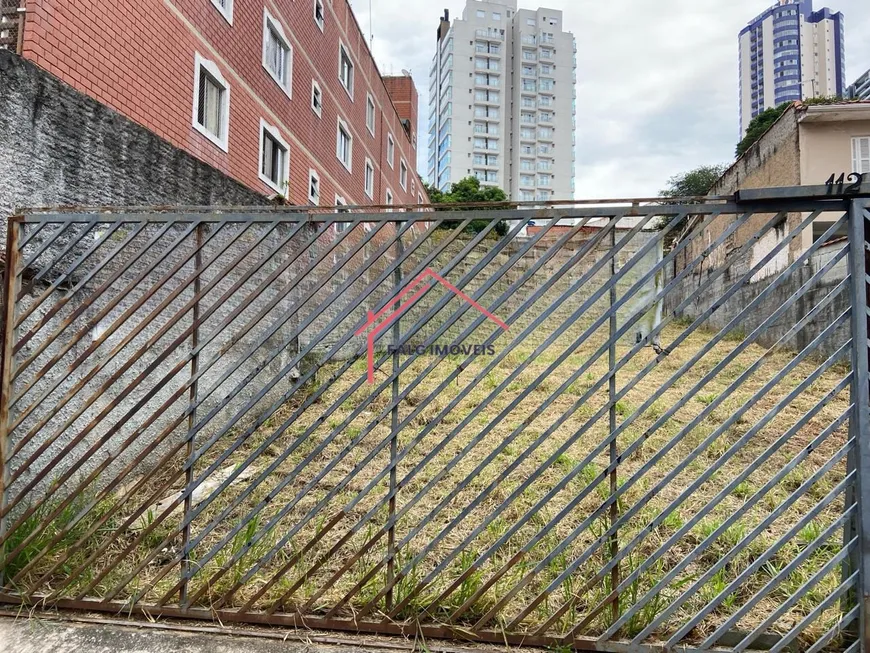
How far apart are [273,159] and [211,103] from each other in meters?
2.30

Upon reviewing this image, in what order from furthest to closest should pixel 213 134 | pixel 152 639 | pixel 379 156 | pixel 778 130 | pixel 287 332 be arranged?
pixel 379 156, pixel 778 130, pixel 213 134, pixel 287 332, pixel 152 639

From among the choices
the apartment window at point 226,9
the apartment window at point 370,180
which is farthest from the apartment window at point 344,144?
the apartment window at point 226,9

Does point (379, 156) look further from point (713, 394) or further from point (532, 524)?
point (532, 524)

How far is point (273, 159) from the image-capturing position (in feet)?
34.2

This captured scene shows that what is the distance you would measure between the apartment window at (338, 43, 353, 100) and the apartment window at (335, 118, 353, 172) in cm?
111

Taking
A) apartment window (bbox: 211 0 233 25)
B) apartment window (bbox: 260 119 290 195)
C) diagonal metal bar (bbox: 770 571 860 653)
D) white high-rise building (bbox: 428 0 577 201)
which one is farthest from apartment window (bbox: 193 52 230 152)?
white high-rise building (bbox: 428 0 577 201)

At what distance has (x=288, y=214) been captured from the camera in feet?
7.80

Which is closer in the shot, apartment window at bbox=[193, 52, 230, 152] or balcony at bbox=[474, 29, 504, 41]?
apartment window at bbox=[193, 52, 230, 152]

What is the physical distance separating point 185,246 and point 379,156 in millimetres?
15785

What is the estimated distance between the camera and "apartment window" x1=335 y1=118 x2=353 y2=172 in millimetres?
14219

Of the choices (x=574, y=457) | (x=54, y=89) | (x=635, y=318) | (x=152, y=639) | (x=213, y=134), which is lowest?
(x=152, y=639)

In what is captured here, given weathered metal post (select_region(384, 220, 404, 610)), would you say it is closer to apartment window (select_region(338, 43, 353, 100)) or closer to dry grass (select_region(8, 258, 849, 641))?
dry grass (select_region(8, 258, 849, 641))

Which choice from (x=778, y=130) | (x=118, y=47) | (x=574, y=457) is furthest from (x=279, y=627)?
(x=778, y=130)

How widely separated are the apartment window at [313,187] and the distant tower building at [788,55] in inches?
2905
